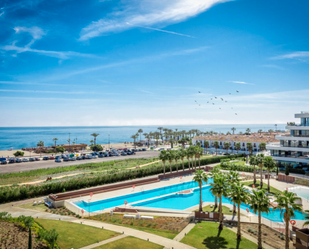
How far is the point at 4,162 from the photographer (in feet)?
223

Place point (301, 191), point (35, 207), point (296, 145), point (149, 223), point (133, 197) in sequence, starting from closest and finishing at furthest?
1. point (149, 223)
2. point (35, 207)
3. point (301, 191)
4. point (133, 197)
5. point (296, 145)

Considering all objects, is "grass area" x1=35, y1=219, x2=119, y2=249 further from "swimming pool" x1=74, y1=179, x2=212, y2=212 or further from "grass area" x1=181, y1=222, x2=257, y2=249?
"grass area" x1=181, y1=222, x2=257, y2=249

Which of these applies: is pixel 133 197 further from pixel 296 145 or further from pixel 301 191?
pixel 296 145

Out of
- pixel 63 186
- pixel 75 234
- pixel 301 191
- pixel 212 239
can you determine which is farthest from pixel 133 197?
pixel 301 191

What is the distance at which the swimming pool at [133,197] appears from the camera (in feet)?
111

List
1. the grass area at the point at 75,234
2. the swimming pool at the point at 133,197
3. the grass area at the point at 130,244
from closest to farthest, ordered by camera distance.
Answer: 1. the grass area at the point at 130,244
2. the grass area at the point at 75,234
3. the swimming pool at the point at 133,197

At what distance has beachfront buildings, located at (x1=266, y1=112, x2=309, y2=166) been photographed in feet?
161

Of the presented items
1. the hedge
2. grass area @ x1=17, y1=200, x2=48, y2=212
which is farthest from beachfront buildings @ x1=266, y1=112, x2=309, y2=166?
grass area @ x1=17, y1=200, x2=48, y2=212

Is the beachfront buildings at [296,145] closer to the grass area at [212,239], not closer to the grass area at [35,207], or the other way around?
the grass area at [212,239]

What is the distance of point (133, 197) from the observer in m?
38.1

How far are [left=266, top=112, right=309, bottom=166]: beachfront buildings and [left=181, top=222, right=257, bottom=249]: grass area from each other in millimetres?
34334

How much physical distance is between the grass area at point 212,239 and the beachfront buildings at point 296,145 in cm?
A: 3433

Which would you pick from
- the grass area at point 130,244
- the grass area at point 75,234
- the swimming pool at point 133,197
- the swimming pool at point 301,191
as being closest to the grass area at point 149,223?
the grass area at point 130,244

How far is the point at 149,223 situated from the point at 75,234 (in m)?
8.19
